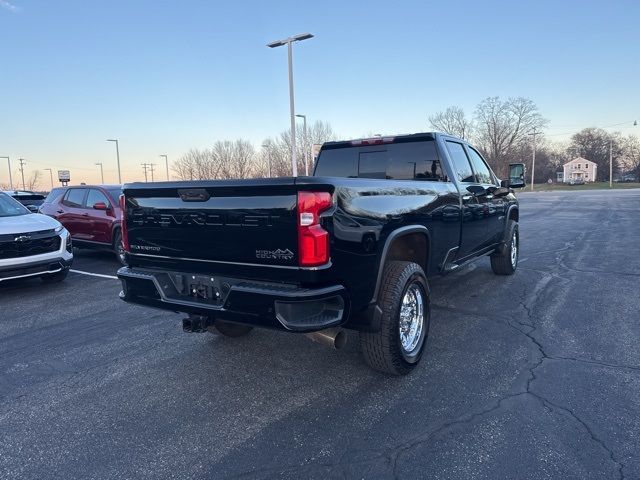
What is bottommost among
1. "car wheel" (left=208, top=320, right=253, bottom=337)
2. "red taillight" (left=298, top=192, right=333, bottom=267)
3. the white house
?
"car wheel" (left=208, top=320, right=253, bottom=337)

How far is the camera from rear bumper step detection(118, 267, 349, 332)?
2.92 metres

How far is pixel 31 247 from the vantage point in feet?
22.4

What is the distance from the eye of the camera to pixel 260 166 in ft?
178

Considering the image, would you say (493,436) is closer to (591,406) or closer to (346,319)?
(591,406)

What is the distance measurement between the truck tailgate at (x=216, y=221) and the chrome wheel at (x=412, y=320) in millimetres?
1317

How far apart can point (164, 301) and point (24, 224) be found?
4837 millimetres

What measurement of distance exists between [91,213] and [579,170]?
124 meters

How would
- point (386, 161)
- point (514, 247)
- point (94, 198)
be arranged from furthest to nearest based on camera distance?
point (94, 198), point (514, 247), point (386, 161)

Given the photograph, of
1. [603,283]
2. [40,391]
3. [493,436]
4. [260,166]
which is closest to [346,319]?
[493,436]

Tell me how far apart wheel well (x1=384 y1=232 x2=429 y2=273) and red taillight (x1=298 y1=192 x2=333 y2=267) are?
1016mm

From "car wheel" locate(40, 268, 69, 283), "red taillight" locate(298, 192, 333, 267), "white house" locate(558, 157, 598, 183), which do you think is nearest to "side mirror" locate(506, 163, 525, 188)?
"red taillight" locate(298, 192, 333, 267)

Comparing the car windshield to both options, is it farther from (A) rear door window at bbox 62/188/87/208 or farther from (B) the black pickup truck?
(B) the black pickup truck

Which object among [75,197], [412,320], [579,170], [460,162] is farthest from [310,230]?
[579,170]

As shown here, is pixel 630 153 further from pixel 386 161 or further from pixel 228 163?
pixel 386 161
